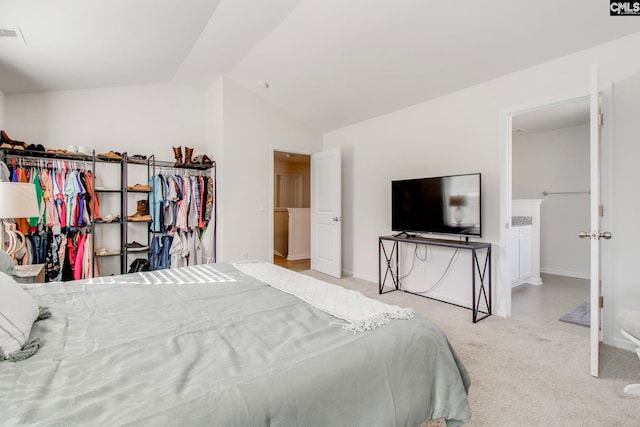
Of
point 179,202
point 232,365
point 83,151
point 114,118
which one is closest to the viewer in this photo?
point 232,365

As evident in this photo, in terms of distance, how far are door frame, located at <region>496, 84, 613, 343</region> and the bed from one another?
6.60 feet

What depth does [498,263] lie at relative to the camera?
306 cm

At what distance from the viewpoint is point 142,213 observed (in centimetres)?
395

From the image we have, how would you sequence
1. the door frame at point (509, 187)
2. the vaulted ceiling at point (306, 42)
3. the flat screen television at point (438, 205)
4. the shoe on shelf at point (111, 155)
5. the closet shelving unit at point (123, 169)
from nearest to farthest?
the vaulted ceiling at point (306, 42) → the door frame at point (509, 187) → the flat screen television at point (438, 205) → the closet shelving unit at point (123, 169) → the shoe on shelf at point (111, 155)

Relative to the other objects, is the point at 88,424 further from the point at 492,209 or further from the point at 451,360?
the point at 492,209

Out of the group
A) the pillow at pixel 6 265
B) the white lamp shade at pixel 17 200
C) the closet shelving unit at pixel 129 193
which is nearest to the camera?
the pillow at pixel 6 265

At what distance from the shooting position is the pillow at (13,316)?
1.01 metres

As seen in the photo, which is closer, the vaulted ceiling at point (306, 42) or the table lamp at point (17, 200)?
the table lamp at point (17, 200)

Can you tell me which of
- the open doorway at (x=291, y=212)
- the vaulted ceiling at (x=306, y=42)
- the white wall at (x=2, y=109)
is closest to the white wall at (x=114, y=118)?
the white wall at (x=2, y=109)

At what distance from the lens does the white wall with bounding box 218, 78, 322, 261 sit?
414 centimetres

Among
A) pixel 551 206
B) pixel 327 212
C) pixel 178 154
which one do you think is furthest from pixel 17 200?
pixel 551 206

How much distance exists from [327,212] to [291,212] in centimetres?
189

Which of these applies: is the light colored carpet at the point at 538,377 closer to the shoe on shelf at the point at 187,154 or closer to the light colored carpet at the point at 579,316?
the light colored carpet at the point at 579,316

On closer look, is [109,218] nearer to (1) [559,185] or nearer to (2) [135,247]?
(2) [135,247]
